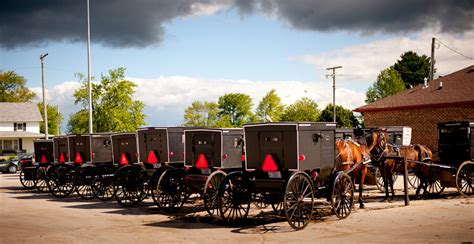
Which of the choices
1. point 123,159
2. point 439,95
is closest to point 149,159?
point 123,159

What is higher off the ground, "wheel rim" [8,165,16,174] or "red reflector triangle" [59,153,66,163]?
"red reflector triangle" [59,153,66,163]

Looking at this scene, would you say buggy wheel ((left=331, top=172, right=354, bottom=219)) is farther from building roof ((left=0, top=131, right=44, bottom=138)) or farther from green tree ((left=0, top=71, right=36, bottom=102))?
green tree ((left=0, top=71, right=36, bottom=102))

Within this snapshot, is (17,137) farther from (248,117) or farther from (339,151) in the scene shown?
(339,151)

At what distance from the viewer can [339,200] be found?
12.8 meters

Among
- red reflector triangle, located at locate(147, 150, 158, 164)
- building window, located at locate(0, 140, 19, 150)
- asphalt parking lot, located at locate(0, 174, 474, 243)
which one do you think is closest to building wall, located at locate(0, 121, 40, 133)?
building window, located at locate(0, 140, 19, 150)

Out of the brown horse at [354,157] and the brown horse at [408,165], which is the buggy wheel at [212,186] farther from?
the brown horse at [408,165]

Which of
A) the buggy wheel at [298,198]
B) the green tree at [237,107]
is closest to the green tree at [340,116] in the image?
the green tree at [237,107]

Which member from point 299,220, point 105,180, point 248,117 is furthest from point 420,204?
point 248,117

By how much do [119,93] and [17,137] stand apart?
2891cm

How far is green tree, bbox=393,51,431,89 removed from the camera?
71562 millimetres

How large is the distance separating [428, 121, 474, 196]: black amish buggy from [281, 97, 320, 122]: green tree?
195 ft

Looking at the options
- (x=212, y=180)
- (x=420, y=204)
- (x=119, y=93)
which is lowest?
(x=420, y=204)

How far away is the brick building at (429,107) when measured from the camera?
31578 millimetres

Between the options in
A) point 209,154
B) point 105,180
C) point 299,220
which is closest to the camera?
point 299,220
